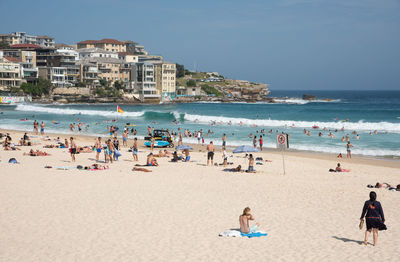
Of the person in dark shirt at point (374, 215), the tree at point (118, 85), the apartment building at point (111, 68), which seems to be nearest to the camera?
the person in dark shirt at point (374, 215)

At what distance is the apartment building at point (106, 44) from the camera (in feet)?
448

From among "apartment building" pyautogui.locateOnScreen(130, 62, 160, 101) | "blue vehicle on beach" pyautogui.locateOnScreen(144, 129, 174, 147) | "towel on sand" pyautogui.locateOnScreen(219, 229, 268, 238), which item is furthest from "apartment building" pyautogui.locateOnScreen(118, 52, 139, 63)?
"towel on sand" pyautogui.locateOnScreen(219, 229, 268, 238)

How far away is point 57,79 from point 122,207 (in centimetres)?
10104

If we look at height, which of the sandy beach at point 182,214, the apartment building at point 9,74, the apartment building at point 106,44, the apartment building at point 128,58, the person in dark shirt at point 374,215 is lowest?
the sandy beach at point 182,214

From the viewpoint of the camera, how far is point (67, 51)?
356ft

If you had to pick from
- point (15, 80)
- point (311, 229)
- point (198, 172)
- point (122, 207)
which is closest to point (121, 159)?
point (198, 172)

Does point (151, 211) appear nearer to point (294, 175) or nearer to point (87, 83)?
point (294, 175)

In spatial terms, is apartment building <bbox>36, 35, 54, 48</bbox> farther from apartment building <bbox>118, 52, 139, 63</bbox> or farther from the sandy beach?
the sandy beach

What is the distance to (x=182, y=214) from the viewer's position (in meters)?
11.4

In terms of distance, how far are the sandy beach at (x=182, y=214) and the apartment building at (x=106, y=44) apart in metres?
122

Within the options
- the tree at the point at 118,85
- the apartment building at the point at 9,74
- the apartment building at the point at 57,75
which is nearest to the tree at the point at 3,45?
the apartment building at the point at 57,75

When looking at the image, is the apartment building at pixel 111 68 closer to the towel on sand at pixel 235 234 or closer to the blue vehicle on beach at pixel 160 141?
the blue vehicle on beach at pixel 160 141

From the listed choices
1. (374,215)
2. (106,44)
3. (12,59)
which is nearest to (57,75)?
(12,59)

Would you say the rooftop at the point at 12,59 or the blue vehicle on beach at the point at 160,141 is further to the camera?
the rooftop at the point at 12,59
